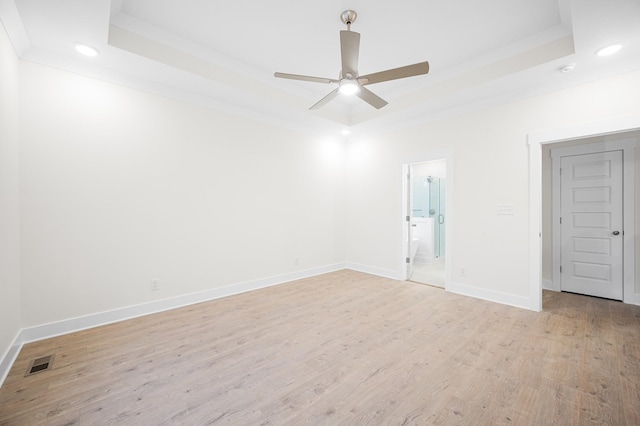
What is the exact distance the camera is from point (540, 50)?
2781 mm

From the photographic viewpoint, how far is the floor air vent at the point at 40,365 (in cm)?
205

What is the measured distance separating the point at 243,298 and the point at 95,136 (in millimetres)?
2552

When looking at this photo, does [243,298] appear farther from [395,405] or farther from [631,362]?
[631,362]

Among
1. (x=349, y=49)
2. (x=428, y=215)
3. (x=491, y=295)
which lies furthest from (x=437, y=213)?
(x=349, y=49)

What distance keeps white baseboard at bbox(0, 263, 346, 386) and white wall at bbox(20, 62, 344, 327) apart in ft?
0.20

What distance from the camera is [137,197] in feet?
10.1

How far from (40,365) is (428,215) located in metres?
6.50

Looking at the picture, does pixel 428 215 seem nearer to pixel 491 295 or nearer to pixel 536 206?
pixel 491 295

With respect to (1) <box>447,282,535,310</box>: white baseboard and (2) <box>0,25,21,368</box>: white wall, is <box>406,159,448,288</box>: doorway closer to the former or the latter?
(1) <box>447,282,535,310</box>: white baseboard

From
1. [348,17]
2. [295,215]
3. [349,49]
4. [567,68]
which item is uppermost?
[348,17]

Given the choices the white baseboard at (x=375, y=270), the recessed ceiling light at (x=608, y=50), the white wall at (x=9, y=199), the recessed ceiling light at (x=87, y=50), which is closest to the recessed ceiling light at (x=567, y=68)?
the recessed ceiling light at (x=608, y=50)

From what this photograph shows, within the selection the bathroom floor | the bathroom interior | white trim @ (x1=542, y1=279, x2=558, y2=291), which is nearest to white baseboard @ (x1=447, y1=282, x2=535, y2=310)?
the bathroom floor

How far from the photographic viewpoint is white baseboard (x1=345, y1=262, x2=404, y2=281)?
4.68 meters

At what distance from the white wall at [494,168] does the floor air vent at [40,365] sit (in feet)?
14.2
